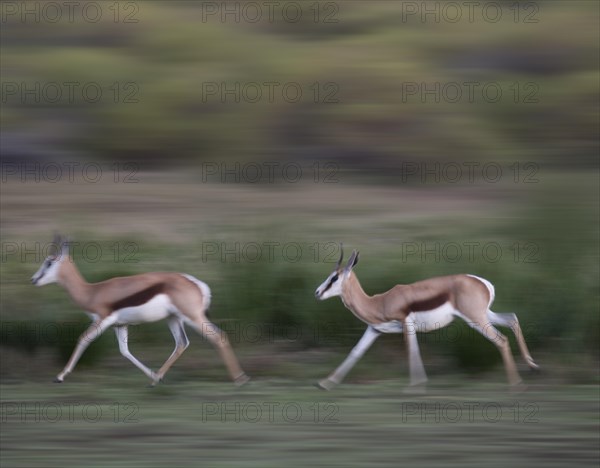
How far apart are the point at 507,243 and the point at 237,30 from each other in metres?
8.09

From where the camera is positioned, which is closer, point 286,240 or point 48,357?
point 48,357

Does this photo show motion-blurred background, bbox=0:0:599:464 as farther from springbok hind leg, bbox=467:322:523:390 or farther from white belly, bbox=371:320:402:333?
white belly, bbox=371:320:402:333

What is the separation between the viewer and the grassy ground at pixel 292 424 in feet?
20.9

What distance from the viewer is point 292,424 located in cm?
699

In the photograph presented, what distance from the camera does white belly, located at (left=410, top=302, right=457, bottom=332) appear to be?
7602mm

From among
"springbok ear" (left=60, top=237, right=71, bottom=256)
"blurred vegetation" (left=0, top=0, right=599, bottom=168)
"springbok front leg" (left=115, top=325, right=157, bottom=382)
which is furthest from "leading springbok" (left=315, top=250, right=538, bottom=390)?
"blurred vegetation" (left=0, top=0, right=599, bottom=168)

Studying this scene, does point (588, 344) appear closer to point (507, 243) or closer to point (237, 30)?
point (507, 243)

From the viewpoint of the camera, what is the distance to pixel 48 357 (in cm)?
821

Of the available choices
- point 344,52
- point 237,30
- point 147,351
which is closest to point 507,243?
point 147,351

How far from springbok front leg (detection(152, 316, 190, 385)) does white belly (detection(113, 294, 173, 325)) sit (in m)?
0.15

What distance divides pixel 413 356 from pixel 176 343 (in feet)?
4.72

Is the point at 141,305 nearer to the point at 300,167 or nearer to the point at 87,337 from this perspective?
the point at 87,337

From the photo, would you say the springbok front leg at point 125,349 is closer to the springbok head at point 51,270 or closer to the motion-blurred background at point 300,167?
the motion-blurred background at point 300,167

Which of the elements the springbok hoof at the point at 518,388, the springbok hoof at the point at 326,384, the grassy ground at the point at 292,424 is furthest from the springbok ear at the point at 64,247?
the springbok hoof at the point at 518,388
